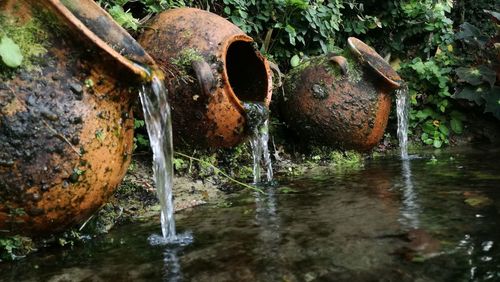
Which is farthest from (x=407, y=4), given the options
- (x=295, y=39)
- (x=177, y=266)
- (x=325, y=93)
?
(x=177, y=266)

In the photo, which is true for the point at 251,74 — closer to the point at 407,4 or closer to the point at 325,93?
the point at 325,93

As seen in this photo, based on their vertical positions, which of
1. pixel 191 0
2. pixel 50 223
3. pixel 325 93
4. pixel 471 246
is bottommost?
pixel 471 246

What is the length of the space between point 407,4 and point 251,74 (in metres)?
3.47

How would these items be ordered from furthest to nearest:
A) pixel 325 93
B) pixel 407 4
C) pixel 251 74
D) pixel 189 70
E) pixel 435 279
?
pixel 407 4 < pixel 325 93 < pixel 251 74 < pixel 189 70 < pixel 435 279

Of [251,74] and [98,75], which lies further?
[251,74]

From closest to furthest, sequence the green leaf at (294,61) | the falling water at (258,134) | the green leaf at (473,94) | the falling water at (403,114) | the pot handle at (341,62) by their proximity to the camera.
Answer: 1. the falling water at (258,134)
2. the pot handle at (341,62)
3. the falling water at (403,114)
4. the green leaf at (294,61)
5. the green leaf at (473,94)

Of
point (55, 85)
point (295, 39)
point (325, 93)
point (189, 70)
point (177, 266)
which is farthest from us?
point (295, 39)

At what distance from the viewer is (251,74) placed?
167 inches

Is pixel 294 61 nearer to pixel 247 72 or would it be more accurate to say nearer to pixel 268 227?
pixel 247 72

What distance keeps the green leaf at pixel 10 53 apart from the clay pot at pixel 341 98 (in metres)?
3.06

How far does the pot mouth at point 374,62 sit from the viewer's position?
4.66 meters

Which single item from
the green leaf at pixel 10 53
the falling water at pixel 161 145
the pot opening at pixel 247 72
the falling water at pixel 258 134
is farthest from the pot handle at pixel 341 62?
the green leaf at pixel 10 53

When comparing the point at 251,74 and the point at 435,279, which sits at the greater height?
the point at 251,74

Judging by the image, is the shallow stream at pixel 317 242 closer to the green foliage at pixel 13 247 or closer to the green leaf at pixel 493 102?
the green foliage at pixel 13 247
